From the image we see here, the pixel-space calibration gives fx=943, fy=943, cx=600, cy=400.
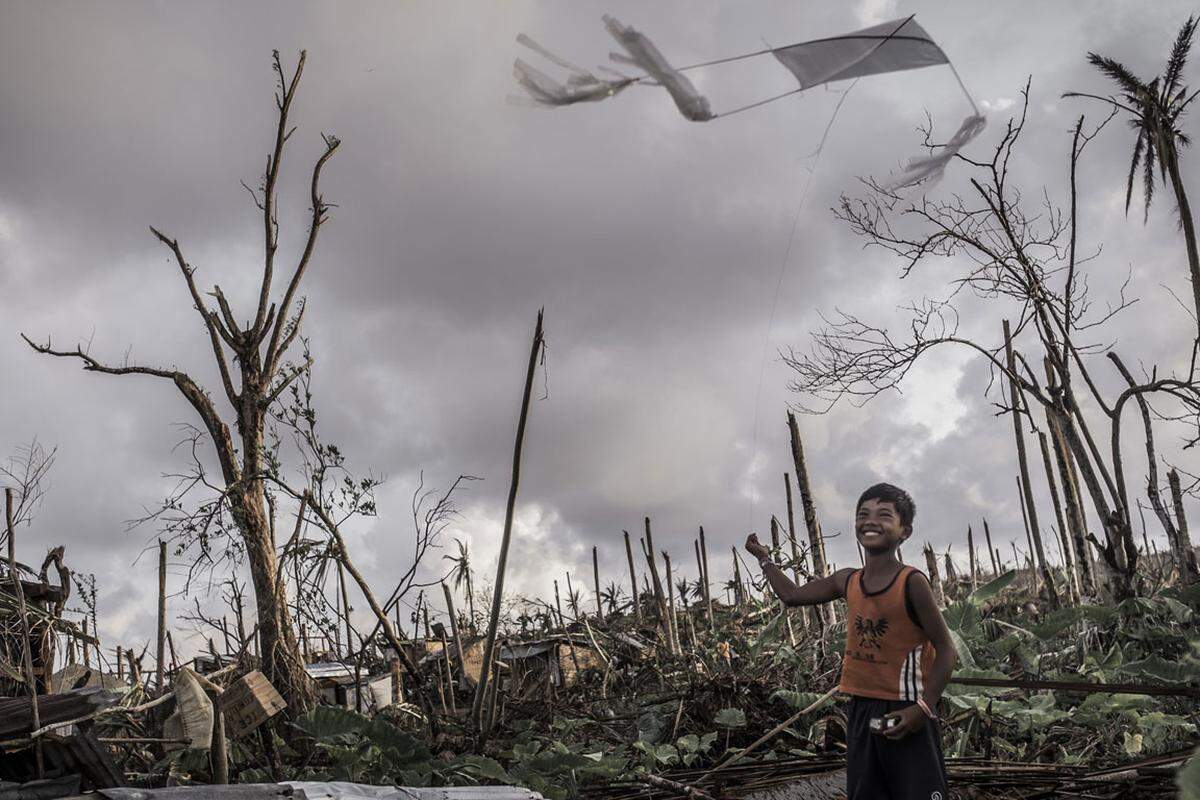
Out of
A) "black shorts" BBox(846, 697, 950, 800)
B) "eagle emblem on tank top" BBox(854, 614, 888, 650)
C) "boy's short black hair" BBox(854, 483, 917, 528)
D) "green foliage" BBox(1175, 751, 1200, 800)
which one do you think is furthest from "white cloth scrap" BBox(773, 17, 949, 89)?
"black shorts" BBox(846, 697, 950, 800)

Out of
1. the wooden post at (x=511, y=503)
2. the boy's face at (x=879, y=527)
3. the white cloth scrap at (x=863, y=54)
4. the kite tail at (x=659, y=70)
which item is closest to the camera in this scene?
the kite tail at (x=659, y=70)

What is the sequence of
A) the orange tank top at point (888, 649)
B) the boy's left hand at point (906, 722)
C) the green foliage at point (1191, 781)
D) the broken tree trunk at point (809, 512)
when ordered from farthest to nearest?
the broken tree trunk at point (809, 512)
the orange tank top at point (888, 649)
the boy's left hand at point (906, 722)
the green foliage at point (1191, 781)

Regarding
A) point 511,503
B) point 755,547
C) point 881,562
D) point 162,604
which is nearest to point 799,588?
point 755,547

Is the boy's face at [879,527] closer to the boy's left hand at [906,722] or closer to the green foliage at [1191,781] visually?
the boy's left hand at [906,722]

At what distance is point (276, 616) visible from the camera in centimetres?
952

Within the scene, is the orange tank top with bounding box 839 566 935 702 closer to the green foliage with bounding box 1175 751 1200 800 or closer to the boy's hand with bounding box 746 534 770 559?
the boy's hand with bounding box 746 534 770 559

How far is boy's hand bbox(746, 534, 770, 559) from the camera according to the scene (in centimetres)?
407

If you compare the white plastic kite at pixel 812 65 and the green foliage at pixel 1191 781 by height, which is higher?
the white plastic kite at pixel 812 65

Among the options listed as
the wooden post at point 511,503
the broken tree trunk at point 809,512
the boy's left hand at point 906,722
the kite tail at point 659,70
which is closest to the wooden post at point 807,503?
the broken tree trunk at point 809,512

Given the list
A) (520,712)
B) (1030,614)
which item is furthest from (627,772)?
(1030,614)

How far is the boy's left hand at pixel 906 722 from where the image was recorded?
3.34 m

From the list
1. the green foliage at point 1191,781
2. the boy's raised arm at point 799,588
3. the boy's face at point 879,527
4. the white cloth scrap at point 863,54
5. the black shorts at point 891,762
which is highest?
the white cloth scrap at point 863,54

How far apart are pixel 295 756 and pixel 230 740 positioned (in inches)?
23.2

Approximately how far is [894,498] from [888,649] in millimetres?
577
